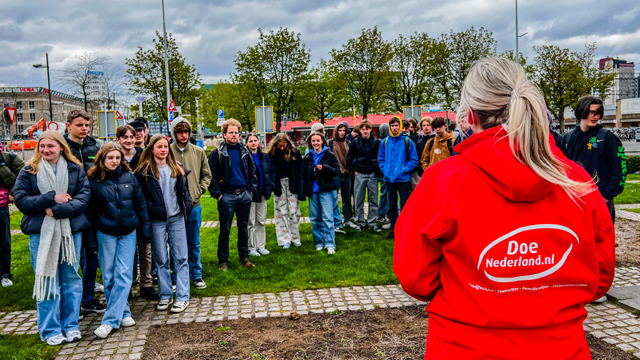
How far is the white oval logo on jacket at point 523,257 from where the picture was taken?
5.02 feet

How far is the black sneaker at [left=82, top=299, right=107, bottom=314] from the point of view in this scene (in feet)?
18.0

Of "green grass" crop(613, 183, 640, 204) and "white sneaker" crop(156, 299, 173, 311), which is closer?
"white sneaker" crop(156, 299, 173, 311)

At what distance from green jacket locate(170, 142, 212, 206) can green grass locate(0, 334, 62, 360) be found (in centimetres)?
245

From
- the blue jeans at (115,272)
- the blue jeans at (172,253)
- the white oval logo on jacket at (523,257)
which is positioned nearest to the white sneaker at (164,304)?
the blue jeans at (172,253)

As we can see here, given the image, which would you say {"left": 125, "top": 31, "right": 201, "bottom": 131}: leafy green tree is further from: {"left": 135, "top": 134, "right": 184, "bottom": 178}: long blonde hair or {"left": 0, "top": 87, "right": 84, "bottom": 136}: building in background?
{"left": 0, "top": 87, "right": 84, "bottom": 136}: building in background

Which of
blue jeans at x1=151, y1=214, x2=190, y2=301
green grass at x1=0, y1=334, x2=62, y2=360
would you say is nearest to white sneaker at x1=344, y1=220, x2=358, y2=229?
blue jeans at x1=151, y1=214, x2=190, y2=301

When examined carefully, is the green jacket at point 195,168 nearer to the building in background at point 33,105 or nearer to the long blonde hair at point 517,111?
the long blonde hair at point 517,111

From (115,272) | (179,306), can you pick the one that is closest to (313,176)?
(179,306)

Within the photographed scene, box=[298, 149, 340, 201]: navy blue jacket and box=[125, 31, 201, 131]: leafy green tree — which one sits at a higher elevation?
box=[125, 31, 201, 131]: leafy green tree

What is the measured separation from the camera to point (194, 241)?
20.5 ft

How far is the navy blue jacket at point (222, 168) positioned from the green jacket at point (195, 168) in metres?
0.30

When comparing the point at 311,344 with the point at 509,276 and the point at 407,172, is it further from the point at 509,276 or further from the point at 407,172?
the point at 407,172

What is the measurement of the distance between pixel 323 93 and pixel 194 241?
1450 inches

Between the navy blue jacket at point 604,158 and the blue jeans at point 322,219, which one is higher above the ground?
the navy blue jacket at point 604,158
